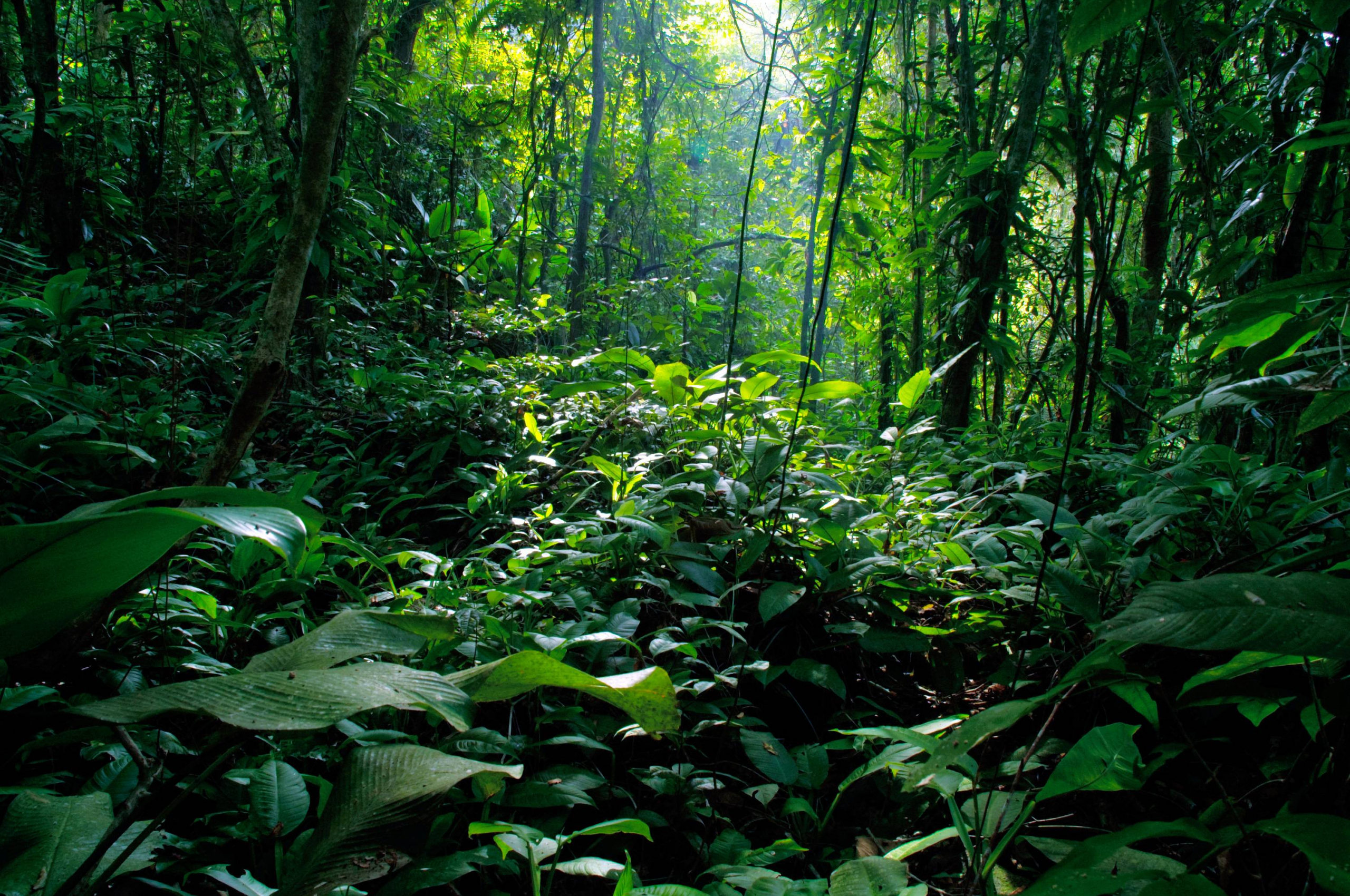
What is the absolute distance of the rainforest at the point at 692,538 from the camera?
0.65m

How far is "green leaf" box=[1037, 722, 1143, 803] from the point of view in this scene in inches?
30.5

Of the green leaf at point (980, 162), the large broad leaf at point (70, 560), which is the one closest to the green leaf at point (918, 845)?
the large broad leaf at point (70, 560)

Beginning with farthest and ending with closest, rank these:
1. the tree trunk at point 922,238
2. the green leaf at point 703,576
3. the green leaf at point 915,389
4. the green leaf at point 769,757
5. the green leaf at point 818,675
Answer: the tree trunk at point 922,238 < the green leaf at point 915,389 < the green leaf at point 703,576 < the green leaf at point 818,675 < the green leaf at point 769,757

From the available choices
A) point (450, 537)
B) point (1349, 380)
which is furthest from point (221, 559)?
point (1349, 380)

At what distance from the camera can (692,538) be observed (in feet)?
5.54

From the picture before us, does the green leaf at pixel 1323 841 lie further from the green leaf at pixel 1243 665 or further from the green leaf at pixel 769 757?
the green leaf at pixel 769 757

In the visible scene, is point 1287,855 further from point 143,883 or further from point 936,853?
point 143,883

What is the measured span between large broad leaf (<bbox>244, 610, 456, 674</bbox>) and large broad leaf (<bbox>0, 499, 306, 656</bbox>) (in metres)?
0.17

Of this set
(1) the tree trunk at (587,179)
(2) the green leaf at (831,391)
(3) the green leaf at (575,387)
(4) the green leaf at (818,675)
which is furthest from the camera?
(1) the tree trunk at (587,179)

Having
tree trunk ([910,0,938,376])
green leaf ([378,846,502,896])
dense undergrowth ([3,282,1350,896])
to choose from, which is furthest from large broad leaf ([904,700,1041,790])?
tree trunk ([910,0,938,376])

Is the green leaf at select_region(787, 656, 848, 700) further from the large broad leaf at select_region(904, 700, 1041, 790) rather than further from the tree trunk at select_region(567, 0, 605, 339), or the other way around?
the tree trunk at select_region(567, 0, 605, 339)

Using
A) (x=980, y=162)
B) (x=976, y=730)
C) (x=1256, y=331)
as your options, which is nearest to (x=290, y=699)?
(x=976, y=730)

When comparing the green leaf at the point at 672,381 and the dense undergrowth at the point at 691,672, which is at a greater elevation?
the green leaf at the point at 672,381

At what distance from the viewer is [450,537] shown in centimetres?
215
